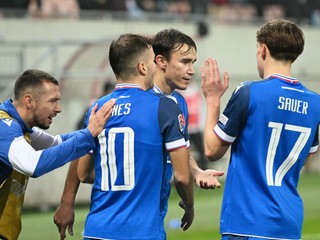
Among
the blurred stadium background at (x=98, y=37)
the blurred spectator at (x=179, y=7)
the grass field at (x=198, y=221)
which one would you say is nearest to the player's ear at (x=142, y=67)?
the grass field at (x=198, y=221)

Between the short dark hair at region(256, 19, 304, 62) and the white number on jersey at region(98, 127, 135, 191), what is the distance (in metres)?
1.08

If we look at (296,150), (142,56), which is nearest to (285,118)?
(296,150)

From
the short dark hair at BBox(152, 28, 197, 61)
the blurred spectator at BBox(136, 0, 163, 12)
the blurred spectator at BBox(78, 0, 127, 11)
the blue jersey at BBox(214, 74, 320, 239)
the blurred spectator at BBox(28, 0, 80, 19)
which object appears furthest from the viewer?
the blurred spectator at BBox(136, 0, 163, 12)

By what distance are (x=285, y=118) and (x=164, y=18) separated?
15.1 m

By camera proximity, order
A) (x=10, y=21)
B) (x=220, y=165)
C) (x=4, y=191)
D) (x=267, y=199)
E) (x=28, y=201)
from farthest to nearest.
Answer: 1. (x=220, y=165)
2. (x=10, y=21)
3. (x=28, y=201)
4. (x=4, y=191)
5. (x=267, y=199)

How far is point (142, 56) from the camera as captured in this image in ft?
21.5

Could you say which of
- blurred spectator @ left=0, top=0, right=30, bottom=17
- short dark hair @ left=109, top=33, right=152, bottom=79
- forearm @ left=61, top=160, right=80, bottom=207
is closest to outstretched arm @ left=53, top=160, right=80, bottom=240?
forearm @ left=61, top=160, right=80, bottom=207

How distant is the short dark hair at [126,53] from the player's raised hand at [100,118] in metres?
0.25

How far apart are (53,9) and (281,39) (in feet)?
46.2

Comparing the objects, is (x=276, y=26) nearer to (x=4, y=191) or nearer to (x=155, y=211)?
(x=155, y=211)

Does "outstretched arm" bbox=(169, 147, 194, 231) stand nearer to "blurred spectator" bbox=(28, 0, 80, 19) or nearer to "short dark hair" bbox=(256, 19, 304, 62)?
"short dark hair" bbox=(256, 19, 304, 62)

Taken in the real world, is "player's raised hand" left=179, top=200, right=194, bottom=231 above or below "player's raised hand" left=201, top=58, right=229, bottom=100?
below

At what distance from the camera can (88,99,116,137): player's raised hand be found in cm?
639

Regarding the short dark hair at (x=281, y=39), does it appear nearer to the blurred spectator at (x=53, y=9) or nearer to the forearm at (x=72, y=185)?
the forearm at (x=72, y=185)
